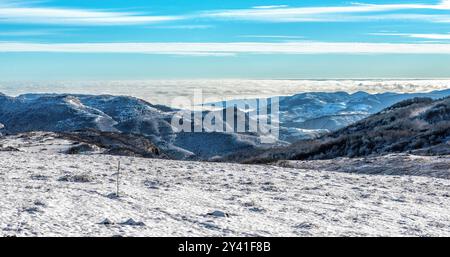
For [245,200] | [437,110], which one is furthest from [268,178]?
[437,110]

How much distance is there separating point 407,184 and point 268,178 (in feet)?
21.6

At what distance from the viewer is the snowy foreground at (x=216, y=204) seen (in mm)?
14008

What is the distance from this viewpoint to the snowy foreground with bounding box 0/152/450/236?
46.0 feet

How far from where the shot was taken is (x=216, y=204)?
1845 centimetres

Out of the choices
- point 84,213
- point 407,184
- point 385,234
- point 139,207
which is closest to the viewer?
point 385,234

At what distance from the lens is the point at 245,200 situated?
19.5 metres

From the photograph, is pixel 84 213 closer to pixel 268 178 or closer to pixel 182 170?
pixel 268 178
